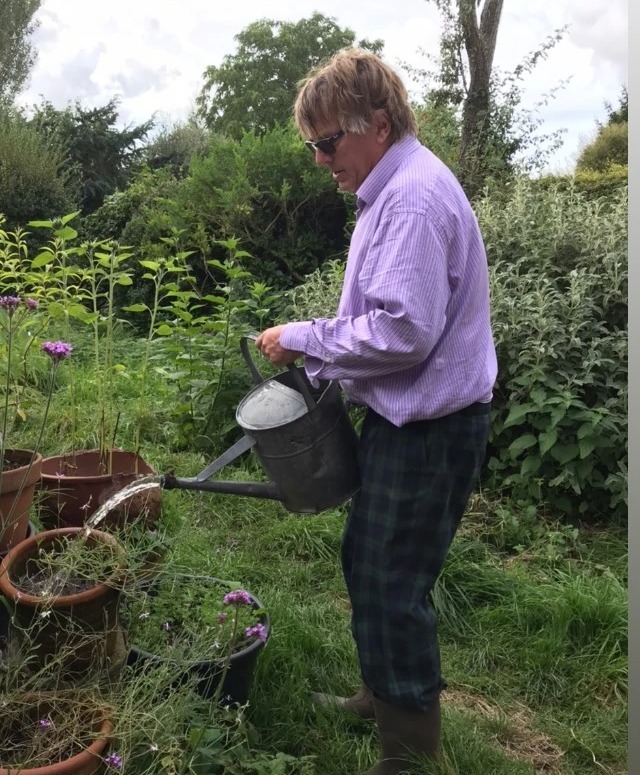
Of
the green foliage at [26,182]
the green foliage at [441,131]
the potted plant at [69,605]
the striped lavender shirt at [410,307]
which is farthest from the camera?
the green foliage at [26,182]

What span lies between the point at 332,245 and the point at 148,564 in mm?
5777

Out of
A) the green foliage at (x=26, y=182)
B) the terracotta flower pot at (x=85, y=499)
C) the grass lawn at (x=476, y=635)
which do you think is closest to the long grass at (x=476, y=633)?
the grass lawn at (x=476, y=635)

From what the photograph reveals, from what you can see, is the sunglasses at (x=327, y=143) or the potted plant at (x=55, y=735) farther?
the sunglasses at (x=327, y=143)

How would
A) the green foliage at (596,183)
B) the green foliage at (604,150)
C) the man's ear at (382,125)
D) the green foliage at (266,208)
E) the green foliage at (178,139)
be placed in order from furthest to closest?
the green foliage at (178,139) → the green foliage at (604,150) → the green foliage at (596,183) → the green foliage at (266,208) → the man's ear at (382,125)

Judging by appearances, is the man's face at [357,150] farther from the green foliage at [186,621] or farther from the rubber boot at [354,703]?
the rubber boot at [354,703]

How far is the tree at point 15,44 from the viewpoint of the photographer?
28.6m

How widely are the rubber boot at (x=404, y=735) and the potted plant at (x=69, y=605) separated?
2.33ft

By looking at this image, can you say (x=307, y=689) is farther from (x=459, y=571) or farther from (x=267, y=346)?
(x=267, y=346)

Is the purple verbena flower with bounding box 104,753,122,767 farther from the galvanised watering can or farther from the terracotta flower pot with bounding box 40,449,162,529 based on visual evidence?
the terracotta flower pot with bounding box 40,449,162,529

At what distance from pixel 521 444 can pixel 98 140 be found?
57.7ft

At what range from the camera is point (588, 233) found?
14.7 feet

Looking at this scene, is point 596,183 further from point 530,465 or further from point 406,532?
point 406,532

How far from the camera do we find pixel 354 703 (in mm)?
2270

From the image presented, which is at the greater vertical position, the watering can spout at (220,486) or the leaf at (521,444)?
the watering can spout at (220,486)
